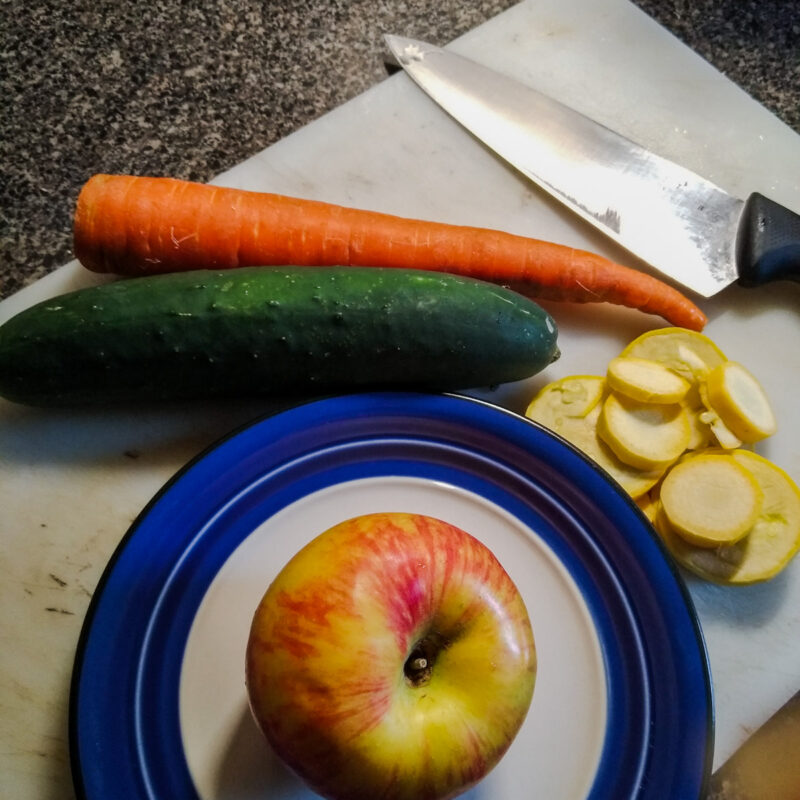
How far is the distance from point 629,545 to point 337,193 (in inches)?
23.0

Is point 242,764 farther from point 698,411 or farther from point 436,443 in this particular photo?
point 698,411

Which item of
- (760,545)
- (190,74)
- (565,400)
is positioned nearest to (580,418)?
(565,400)

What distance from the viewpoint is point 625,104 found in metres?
1.00

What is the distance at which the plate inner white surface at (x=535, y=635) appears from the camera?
67 cm

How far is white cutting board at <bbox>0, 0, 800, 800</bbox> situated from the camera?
28.9 inches

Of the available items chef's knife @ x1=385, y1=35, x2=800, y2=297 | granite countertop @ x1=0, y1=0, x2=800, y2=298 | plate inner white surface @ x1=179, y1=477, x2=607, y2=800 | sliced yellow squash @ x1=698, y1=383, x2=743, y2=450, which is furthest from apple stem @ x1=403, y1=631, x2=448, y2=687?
granite countertop @ x1=0, y1=0, x2=800, y2=298

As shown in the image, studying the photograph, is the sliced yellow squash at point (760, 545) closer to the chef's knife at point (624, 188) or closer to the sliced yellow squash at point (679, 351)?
the sliced yellow squash at point (679, 351)

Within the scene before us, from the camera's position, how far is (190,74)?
1.06m

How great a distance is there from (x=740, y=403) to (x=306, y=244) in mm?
547

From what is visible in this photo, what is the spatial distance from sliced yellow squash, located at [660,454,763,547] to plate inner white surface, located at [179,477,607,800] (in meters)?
0.14

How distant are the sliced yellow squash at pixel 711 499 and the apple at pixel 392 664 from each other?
28 cm

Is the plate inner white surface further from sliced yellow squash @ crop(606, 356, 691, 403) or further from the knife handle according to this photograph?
the knife handle

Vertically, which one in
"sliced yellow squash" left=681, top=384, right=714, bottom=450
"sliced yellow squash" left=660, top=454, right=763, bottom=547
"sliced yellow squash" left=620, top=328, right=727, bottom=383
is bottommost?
"sliced yellow squash" left=660, top=454, right=763, bottom=547

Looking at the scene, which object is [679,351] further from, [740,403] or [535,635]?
[535,635]
